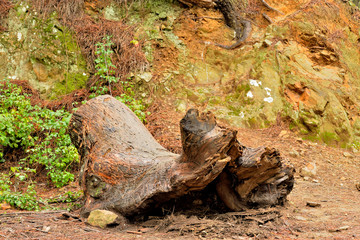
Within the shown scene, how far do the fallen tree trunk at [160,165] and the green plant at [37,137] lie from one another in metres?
1.61

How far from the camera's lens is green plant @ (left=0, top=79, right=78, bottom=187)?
5.52 metres

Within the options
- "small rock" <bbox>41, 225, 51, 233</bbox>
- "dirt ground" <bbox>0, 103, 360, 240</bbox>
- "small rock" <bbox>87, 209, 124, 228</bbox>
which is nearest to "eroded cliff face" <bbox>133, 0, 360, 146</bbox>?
"dirt ground" <bbox>0, 103, 360, 240</bbox>

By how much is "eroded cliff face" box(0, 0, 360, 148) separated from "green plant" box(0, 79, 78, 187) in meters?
1.21

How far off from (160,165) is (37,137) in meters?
3.54

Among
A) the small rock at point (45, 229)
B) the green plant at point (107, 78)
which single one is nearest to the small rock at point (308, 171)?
the green plant at point (107, 78)

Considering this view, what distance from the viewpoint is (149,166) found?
3.52 meters

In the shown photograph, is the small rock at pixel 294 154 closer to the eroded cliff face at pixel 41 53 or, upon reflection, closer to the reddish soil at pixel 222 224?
the reddish soil at pixel 222 224

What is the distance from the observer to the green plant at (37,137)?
5.52m

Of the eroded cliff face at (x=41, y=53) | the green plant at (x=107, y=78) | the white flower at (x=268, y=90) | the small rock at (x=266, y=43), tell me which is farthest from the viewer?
the small rock at (x=266, y=43)

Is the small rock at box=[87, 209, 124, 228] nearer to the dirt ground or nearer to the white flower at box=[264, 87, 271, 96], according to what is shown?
the dirt ground

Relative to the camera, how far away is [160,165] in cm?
337

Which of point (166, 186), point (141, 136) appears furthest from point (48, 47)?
point (166, 186)

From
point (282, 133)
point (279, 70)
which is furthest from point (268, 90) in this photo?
point (282, 133)

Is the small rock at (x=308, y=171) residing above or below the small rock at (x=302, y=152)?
below
